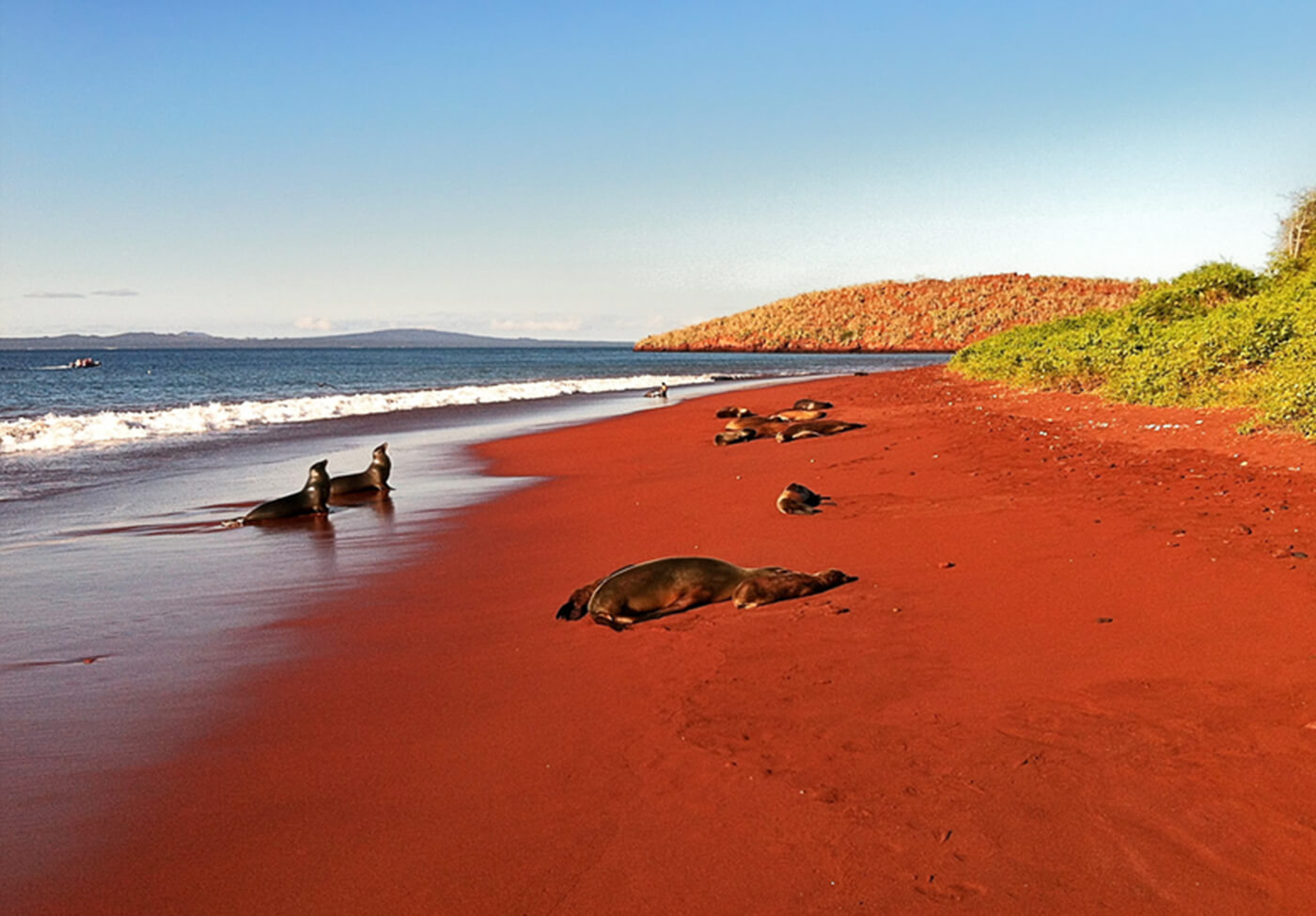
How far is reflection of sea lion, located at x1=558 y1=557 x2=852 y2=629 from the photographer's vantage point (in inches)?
221

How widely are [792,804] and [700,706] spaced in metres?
0.95

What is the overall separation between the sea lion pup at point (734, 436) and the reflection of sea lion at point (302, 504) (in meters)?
6.83

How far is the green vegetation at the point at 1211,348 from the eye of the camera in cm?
1106

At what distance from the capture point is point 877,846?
9.82 feet

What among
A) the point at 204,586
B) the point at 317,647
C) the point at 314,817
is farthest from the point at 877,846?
the point at 204,586

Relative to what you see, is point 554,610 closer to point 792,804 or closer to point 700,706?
point 700,706

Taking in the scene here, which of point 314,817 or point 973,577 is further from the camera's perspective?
point 973,577

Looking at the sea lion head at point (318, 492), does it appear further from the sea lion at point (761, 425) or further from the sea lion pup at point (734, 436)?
the sea lion at point (761, 425)

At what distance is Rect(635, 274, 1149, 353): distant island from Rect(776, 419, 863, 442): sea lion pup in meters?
67.0

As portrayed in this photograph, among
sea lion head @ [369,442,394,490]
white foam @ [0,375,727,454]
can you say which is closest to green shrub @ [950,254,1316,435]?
sea lion head @ [369,442,394,490]

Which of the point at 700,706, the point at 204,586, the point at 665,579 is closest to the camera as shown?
the point at 700,706

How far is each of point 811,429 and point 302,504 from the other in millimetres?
8412

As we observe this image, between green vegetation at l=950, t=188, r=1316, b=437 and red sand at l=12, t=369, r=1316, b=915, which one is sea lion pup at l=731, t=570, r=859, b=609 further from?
green vegetation at l=950, t=188, r=1316, b=437

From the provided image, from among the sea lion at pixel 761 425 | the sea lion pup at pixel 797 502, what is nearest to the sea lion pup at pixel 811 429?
the sea lion at pixel 761 425
